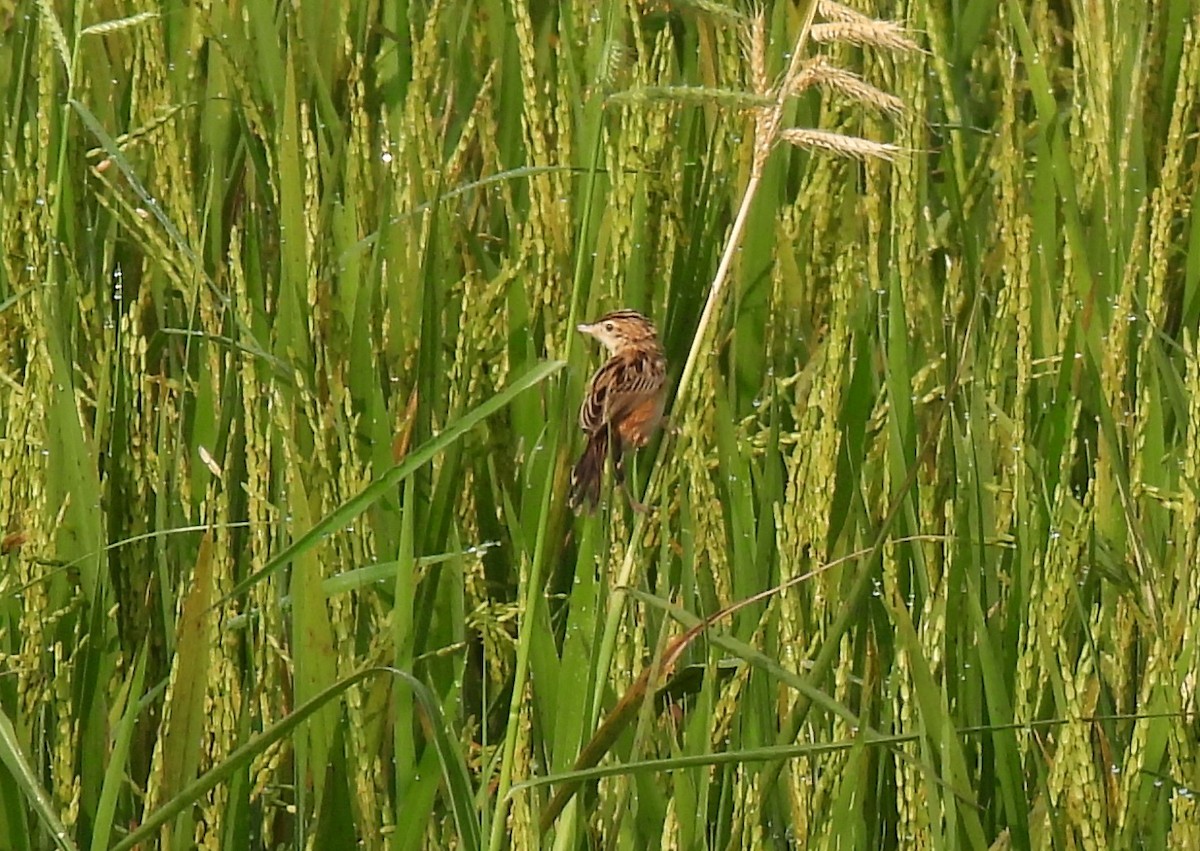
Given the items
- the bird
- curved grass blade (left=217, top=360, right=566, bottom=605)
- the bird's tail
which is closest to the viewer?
curved grass blade (left=217, top=360, right=566, bottom=605)

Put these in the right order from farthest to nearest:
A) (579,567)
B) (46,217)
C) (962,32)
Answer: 1. (962,32)
2. (46,217)
3. (579,567)

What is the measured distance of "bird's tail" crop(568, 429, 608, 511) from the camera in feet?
6.59

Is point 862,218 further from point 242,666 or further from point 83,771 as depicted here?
point 83,771

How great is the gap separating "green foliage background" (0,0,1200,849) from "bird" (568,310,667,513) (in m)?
0.05

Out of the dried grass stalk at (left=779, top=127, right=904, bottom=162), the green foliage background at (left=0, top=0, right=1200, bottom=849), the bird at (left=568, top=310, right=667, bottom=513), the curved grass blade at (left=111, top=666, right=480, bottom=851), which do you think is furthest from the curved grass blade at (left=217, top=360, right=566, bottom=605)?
the bird at (left=568, top=310, right=667, bottom=513)

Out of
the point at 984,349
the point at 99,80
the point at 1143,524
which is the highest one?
the point at 99,80

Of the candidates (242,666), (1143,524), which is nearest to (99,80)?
(242,666)

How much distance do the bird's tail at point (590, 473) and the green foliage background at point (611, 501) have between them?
2.3 inches

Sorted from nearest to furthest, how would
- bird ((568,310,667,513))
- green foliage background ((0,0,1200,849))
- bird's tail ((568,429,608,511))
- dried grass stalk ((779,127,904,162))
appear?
dried grass stalk ((779,127,904,162)) < green foliage background ((0,0,1200,849)) < bird's tail ((568,429,608,511)) < bird ((568,310,667,513))

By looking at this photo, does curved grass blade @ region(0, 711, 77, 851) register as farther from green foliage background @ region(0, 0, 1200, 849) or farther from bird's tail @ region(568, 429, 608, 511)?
bird's tail @ region(568, 429, 608, 511)

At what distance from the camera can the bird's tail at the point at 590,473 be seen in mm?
2008

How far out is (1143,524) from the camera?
7.26 feet

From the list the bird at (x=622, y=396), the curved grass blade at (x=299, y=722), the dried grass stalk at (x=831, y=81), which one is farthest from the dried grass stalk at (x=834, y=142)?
the bird at (x=622, y=396)

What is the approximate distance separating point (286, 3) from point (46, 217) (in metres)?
0.94
